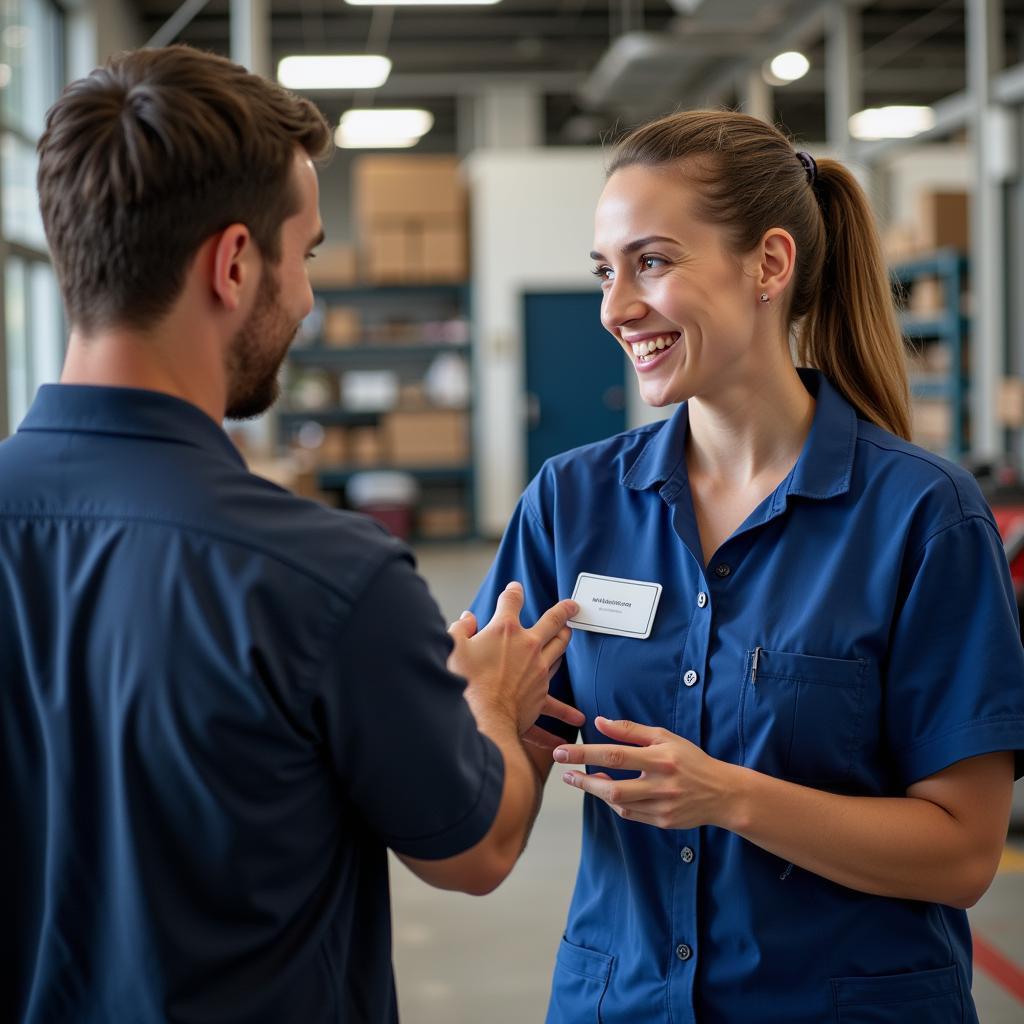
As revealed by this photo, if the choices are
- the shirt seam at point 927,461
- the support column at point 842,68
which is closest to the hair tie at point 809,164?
the shirt seam at point 927,461

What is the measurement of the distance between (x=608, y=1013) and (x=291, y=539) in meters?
0.78

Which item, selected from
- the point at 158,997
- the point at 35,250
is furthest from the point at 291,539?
the point at 35,250

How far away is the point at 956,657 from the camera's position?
136 cm

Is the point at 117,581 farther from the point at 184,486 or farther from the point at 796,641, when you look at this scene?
the point at 796,641

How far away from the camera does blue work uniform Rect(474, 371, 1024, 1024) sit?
136cm

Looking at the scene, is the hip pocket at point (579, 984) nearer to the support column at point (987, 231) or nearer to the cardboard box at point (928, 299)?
the support column at point (987, 231)

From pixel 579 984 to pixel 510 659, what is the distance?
43 cm

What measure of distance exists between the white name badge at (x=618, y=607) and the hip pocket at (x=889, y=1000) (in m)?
0.44

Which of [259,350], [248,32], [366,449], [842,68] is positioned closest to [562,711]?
[259,350]

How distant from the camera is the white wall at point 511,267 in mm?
11914

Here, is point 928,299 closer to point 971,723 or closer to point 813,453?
point 813,453

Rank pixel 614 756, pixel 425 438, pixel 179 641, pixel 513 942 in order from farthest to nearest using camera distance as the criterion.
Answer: pixel 425 438 → pixel 513 942 → pixel 614 756 → pixel 179 641

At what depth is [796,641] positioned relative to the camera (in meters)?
1.39

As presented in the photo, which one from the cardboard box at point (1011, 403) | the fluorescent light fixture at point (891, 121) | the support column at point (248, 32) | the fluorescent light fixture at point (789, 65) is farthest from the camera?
the fluorescent light fixture at point (891, 121)
